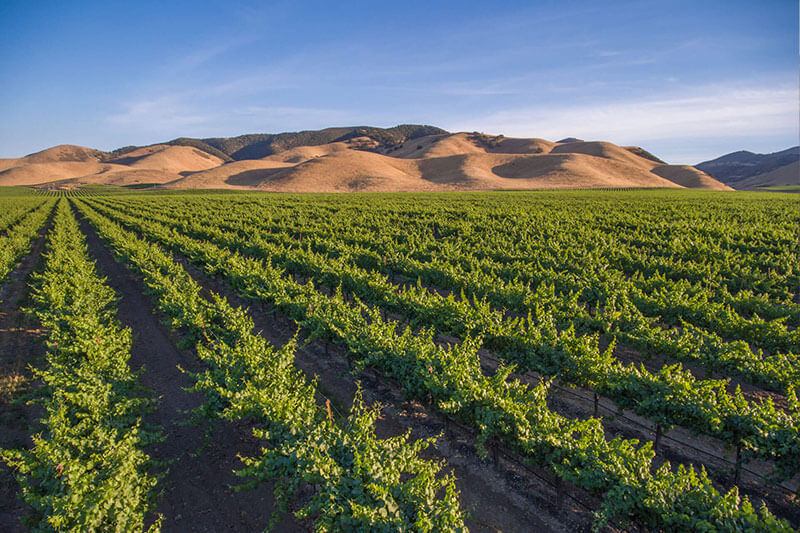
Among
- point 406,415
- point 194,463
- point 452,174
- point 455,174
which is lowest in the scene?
point 194,463

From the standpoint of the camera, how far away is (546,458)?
22.4ft

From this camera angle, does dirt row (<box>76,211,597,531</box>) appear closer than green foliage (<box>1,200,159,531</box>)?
No

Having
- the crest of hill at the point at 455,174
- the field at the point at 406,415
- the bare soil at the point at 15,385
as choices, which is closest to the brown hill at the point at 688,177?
the crest of hill at the point at 455,174

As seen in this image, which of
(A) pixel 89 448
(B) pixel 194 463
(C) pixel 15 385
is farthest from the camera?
(C) pixel 15 385

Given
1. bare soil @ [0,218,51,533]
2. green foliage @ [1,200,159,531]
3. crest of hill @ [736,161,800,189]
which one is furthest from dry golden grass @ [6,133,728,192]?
green foliage @ [1,200,159,531]

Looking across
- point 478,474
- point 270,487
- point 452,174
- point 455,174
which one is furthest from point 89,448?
point 452,174

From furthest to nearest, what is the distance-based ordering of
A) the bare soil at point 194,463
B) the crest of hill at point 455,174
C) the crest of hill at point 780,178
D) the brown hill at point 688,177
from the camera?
the crest of hill at point 780,178 < the brown hill at point 688,177 < the crest of hill at point 455,174 < the bare soil at point 194,463

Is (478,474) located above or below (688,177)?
below

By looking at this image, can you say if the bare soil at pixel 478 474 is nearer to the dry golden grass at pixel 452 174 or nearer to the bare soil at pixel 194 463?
the bare soil at pixel 194 463

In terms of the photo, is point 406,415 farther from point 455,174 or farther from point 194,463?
point 455,174

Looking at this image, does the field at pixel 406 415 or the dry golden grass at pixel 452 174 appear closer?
the field at pixel 406 415

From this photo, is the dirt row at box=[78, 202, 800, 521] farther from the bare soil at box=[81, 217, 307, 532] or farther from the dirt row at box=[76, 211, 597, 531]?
the bare soil at box=[81, 217, 307, 532]

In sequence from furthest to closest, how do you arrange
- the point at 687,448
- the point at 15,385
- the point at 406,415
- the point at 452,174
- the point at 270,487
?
the point at 452,174
the point at 15,385
the point at 406,415
the point at 687,448
the point at 270,487

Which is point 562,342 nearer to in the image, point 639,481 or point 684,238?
point 639,481
